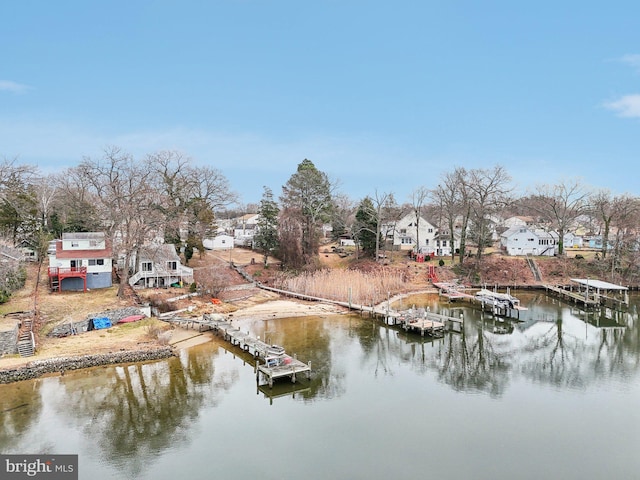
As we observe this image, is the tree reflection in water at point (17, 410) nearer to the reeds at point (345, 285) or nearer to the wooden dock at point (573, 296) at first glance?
the reeds at point (345, 285)

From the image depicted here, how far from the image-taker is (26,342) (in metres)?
24.1

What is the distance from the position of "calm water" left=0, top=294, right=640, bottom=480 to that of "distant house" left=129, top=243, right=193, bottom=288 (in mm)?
15107

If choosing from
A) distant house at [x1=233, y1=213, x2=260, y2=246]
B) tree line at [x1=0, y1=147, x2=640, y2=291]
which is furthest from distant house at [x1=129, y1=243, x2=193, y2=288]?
distant house at [x1=233, y1=213, x2=260, y2=246]

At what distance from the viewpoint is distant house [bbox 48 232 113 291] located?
36.3m

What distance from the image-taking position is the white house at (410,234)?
2418 inches

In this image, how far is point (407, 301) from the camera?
41.7 m

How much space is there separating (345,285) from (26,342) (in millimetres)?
25324

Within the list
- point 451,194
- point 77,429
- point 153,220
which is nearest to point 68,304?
point 153,220

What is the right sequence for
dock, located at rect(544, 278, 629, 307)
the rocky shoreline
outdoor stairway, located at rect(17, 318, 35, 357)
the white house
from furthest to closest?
the white house < dock, located at rect(544, 278, 629, 307) < outdoor stairway, located at rect(17, 318, 35, 357) < the rocky shoreline

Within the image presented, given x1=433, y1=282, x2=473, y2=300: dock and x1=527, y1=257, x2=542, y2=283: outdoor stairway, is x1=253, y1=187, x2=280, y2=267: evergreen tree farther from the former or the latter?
x1=527, y1=257, x2=542, y2=283: outdoor stairway

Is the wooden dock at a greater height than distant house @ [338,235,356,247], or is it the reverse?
distant house @ [338,235,356,247]

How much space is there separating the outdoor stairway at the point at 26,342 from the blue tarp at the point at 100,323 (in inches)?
137

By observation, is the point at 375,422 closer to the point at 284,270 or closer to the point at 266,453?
the point at 266,453

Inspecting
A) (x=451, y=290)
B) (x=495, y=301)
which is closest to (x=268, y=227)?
(x=451, y=290)
